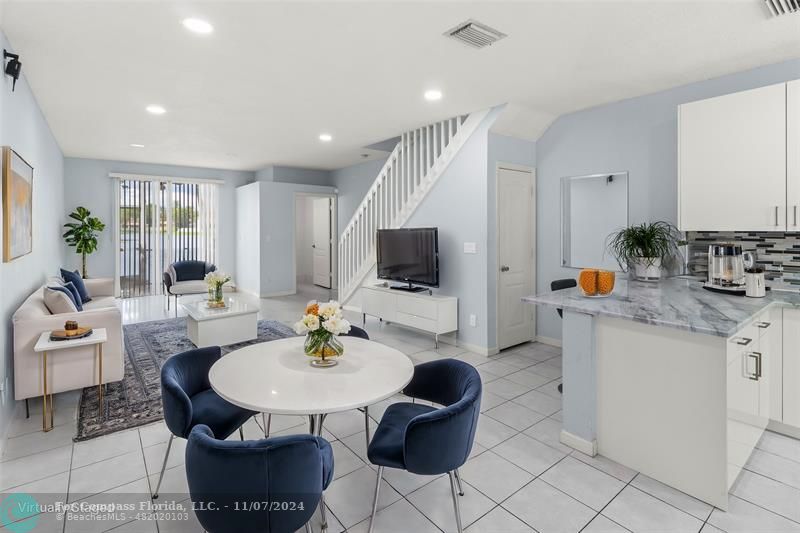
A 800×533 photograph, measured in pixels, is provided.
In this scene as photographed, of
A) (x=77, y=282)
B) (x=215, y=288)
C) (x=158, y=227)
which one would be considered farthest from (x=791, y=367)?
(x=158, y=227)

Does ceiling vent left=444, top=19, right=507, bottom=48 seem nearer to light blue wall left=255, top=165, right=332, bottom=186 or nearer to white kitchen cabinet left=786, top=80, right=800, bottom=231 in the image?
white kitchen cabinet left=786, top=80, right=800, bottom=231

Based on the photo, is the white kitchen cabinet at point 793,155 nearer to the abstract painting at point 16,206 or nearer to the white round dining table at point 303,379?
the white round dining table at point 303,379

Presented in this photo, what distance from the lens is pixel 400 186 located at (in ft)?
19.2

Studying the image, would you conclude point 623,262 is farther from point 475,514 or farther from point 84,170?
point 84,170

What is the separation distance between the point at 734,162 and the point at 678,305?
144 cm

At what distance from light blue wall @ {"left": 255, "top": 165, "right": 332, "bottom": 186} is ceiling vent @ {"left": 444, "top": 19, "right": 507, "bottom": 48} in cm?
627

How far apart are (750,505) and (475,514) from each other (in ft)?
4.50

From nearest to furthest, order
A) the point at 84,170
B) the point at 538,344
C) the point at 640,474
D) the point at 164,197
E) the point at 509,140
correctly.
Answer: the point at 640,474, the point at 509,140, the point at 538,344, the point at 84,170, the point at 164,197

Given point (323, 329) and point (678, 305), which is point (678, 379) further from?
point (323, 329)

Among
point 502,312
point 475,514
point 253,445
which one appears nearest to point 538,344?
point 502,312

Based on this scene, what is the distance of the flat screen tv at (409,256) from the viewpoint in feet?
15.9

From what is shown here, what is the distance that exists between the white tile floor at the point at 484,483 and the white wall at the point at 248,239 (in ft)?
17.5

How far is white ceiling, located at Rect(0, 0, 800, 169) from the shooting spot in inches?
98.6

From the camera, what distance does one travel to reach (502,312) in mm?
4648
